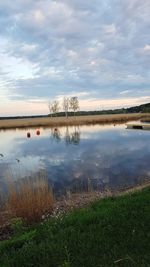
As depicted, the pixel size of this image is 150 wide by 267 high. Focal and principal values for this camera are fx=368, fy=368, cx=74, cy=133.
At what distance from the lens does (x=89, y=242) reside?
611 centimetres

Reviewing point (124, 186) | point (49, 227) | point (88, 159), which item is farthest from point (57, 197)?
point (88, 159)

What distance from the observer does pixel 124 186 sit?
1516cm

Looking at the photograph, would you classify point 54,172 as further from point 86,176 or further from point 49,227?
point 49,227

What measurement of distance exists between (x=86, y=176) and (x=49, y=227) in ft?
34.7

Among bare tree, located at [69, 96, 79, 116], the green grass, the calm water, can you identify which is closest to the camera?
the green grass

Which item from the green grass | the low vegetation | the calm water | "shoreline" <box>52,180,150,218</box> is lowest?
the calm water

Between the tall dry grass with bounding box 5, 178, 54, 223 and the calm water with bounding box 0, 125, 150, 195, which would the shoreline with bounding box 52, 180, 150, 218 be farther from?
the calm water with bounding box 0, 125, 150, 195

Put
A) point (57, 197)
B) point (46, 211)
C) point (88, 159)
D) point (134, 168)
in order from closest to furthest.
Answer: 1. point (46, 211)
2. point (57, 197)
3. point (134, 168)
4. point (88, 159)

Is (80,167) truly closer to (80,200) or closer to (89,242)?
(80,200)

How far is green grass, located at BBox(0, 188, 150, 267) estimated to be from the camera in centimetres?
543

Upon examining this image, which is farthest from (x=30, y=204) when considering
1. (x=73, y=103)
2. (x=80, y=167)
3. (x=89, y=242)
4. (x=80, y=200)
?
(x=73, y=103)

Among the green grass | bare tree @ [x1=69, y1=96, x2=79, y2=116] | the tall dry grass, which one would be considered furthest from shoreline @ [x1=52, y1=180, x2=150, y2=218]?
bare tree @ [x1=69, y1=96, x2=79, y2=116]

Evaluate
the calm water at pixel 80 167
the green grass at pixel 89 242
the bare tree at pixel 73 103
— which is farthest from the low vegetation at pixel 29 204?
the bare tree at pixel 73 103

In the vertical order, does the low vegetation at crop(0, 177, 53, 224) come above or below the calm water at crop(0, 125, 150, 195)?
above
